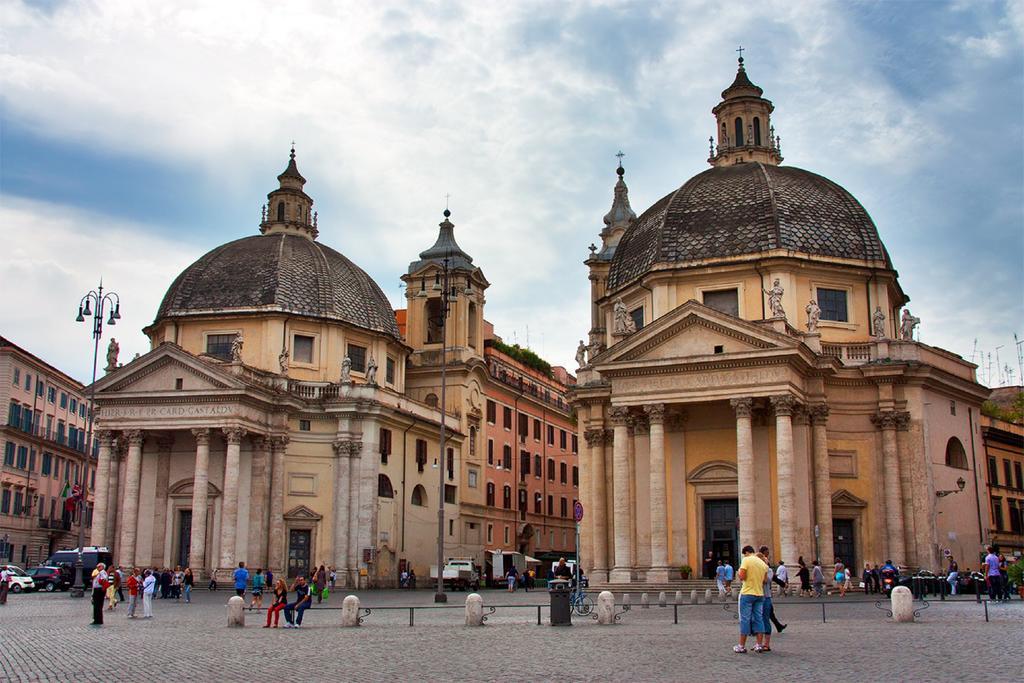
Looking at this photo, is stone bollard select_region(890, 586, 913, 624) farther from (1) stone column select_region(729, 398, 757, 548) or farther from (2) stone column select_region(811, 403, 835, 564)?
(2) stone column select_region(811, 403, 835, 564)

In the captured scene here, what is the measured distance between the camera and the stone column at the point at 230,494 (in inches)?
2008

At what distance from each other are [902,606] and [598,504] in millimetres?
22826

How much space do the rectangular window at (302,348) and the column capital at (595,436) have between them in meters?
18.2

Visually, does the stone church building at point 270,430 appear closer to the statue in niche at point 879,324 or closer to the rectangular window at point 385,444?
the rectangular window at point 385,444

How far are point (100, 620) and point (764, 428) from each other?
83.7 ft

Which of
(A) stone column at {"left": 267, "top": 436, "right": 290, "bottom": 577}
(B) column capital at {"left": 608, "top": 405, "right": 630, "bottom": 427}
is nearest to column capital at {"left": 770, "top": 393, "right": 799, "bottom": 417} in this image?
(B) column capital at {"left": 608, "top": 405, "right": 630, "bottom": 427}

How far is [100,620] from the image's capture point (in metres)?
26.8

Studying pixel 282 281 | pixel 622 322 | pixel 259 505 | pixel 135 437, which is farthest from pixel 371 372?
pixel 622 322

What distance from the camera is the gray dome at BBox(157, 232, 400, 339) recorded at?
5766 centimetres

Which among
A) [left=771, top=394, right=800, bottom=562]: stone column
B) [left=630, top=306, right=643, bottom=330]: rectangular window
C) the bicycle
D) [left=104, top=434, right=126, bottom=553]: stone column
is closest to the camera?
the bicycle

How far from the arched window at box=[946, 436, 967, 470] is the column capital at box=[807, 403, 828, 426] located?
752 centimetres

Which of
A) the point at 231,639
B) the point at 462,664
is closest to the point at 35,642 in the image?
the point at 231,639

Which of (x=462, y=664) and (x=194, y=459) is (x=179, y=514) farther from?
(x=462, y=664)

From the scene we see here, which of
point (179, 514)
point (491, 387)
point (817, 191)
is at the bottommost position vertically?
point (179, 514)
